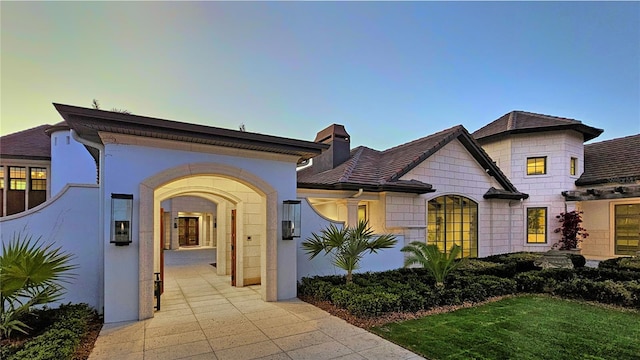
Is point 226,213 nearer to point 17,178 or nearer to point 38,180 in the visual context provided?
point 38,180

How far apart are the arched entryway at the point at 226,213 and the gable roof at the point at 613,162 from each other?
54.9 feet

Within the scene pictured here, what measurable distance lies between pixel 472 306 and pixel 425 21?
9934 mm

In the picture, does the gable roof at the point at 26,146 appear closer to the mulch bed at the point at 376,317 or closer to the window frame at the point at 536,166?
the mulch bed at the point at 376,317

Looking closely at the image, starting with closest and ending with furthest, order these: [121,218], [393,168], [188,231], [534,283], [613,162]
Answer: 1. [121,218]
2. [534,283]
3. [393,168]
4. [613,162]
5. [188,231]

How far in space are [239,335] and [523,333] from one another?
5035mm

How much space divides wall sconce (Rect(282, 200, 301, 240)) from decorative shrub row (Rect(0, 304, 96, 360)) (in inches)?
163

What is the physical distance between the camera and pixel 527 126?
53.0ft

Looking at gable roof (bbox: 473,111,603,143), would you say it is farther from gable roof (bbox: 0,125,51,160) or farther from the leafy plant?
gable roof (bbox: 0,125,51,160)

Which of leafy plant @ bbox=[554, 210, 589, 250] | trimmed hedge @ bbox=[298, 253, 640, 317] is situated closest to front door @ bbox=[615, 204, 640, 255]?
leafy plant @ bbox=[554, 210, 589, 250]

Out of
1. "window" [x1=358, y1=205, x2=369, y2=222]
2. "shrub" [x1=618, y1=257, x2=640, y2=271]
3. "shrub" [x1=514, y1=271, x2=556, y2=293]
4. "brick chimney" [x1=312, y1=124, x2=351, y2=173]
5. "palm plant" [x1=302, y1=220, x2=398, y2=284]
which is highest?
"brick chimney" [x1=312, y1=124, x2=351, y2=173]

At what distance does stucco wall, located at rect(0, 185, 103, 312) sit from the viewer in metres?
6.04

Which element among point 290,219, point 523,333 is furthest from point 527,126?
point 290,219

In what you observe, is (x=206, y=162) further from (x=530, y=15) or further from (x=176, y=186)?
(x=530, y=15)

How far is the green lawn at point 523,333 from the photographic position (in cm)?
471
